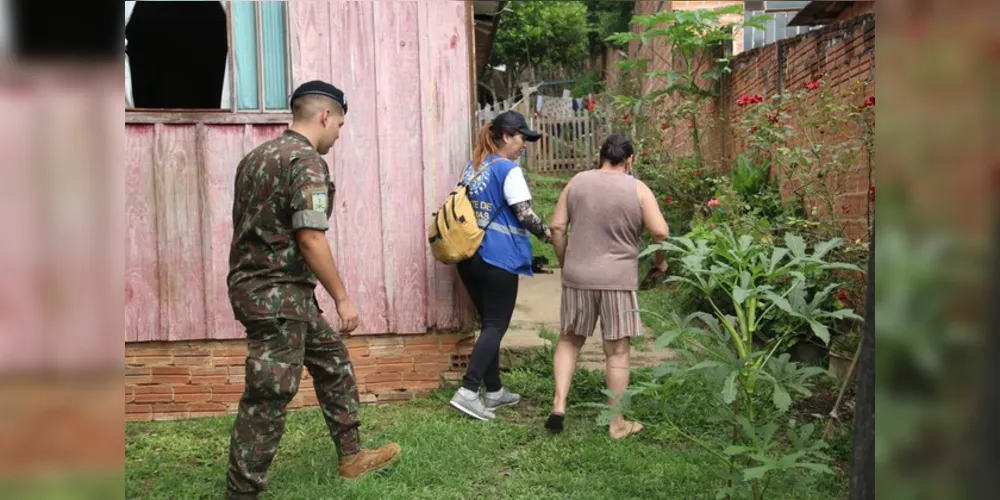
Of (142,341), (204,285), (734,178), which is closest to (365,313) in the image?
(204,285)

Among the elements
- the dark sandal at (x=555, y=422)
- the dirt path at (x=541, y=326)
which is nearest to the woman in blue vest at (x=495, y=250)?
the dark sandal at (x=555, y=422)

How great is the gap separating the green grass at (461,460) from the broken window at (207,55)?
189 centimetres

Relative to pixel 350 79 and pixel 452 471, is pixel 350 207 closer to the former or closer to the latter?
pixel 350 79

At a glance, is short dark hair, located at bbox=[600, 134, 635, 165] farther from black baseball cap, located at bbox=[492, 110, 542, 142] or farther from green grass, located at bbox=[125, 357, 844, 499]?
green grass, located at bbox=[125, 357, 844, 499]

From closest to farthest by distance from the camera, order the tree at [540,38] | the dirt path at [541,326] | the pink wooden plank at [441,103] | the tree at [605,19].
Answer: the pink wooden plank at [441,103] → the dirt path at [541,326] → the tree at [605,19] → the tree at [540,38]

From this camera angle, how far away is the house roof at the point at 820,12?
28.6 ft

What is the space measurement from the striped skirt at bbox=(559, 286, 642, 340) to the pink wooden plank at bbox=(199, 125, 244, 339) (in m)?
1.93

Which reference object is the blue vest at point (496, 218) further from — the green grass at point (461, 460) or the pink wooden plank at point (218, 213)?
the pink wooden plank at point (218, 213)

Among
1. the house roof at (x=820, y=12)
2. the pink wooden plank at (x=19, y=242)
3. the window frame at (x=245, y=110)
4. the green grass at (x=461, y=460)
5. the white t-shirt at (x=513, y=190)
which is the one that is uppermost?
the house roof at (x=820, y=12)

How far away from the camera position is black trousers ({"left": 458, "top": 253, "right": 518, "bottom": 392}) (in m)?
3.82

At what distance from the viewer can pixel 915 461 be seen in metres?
0.82

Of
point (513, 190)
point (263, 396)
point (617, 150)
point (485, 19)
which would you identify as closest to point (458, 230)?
point (513, 190)

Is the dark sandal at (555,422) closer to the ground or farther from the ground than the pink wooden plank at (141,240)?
closer to the ground

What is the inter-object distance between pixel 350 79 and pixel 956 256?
376cm
